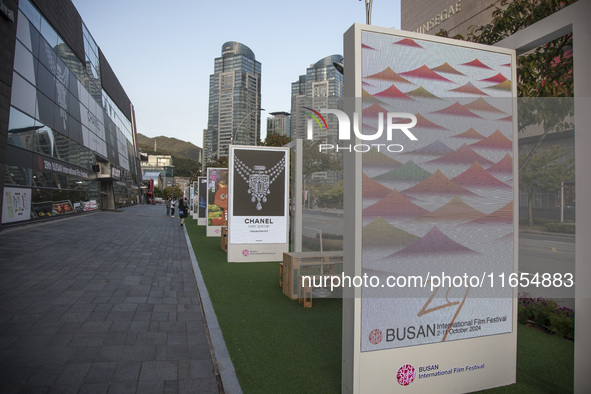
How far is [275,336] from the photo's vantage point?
16.1ft

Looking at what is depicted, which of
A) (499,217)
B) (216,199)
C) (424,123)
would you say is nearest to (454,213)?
(499,217)

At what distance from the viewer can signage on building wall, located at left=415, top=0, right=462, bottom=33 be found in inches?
824

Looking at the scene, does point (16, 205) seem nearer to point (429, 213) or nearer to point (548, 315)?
point (429, 213)

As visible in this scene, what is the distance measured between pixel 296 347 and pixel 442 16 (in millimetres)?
22649

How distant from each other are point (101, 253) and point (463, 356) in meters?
10.6

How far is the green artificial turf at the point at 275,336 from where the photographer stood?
3693 millimetres

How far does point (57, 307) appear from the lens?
577cm

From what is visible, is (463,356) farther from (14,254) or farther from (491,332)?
(14,254)

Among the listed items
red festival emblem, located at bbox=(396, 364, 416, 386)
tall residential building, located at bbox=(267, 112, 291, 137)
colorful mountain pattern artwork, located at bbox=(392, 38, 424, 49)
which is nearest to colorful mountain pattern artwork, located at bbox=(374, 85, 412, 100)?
colorful mountain pattern artwork, located at bbox=(392, 38, 424, 49)

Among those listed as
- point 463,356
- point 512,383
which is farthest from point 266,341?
point 512,383

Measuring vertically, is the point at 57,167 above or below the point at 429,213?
above

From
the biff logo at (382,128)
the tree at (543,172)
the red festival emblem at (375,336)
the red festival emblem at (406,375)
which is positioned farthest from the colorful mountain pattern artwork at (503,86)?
the red festival emblem at (406,375)

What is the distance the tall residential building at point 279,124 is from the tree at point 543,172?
2222 centimetres

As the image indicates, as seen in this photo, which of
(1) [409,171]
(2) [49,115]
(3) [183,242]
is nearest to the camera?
(1) [409,171]
